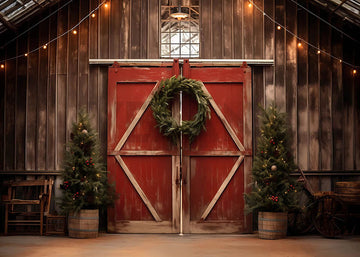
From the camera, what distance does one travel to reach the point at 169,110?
382 inches

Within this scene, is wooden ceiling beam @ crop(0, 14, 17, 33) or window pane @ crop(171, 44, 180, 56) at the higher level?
wooden ceiling beam @ crop(0, 14, 17, 33)

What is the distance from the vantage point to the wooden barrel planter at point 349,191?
888 centimetres

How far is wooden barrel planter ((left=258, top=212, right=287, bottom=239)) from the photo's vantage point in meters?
8.87

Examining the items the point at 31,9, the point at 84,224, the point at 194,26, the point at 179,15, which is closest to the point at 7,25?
the point at 31,9

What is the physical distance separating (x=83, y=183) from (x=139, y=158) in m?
1.31

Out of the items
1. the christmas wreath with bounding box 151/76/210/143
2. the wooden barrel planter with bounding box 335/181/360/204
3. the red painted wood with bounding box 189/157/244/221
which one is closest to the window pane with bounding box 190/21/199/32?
the christmas wreath with bounding box 151/76/210/143

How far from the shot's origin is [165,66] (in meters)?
9.95

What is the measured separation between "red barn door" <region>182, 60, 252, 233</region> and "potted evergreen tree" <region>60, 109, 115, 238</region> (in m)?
1.54

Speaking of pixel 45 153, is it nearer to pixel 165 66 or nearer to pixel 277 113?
pixel 165 66

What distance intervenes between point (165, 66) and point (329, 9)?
3068mm

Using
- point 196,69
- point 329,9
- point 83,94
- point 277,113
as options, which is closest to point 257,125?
point 277,113

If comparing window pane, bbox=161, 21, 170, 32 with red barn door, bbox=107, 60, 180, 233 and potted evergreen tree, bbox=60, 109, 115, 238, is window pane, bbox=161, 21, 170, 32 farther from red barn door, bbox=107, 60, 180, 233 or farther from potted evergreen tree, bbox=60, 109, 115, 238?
potted evergreen tree, bbox=60, 109, 115, 238

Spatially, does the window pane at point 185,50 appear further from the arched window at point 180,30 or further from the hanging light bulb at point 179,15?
the hanging light bulb at point 179,15

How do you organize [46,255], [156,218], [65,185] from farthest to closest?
[156,218] → [65,185] → [46,255]
